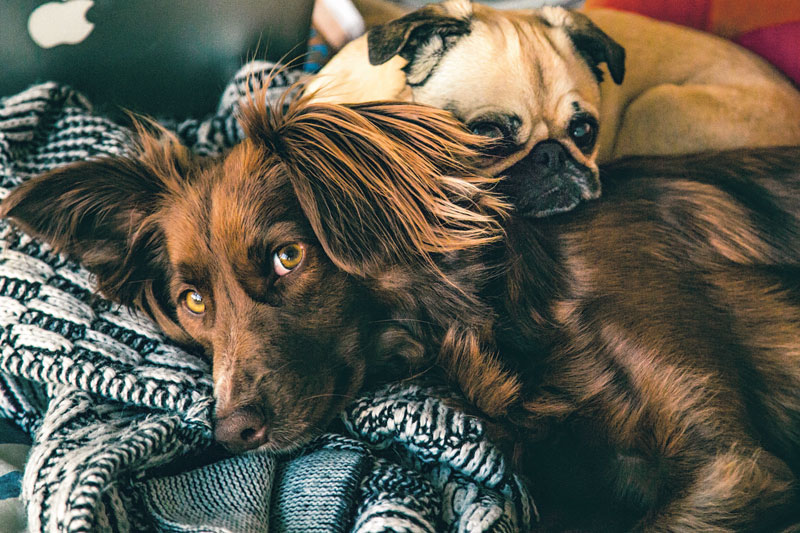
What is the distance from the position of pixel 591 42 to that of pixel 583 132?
0.27 m

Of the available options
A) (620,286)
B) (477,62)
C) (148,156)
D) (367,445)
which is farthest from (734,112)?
(148,156)

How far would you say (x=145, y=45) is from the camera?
172cm

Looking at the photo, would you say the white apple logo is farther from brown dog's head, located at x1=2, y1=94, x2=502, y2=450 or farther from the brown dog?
the brown dog

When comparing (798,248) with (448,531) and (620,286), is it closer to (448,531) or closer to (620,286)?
(620,286)

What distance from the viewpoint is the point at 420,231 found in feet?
4.07

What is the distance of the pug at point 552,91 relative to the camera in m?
1.54

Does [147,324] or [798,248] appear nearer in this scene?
[798,248]

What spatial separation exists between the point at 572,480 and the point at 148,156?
1.14 metres

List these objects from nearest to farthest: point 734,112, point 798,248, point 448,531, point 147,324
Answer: point 448,531 < point 798,248 < point 147,324 < point 734,112

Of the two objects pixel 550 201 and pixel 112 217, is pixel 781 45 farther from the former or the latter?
pixel 112 217

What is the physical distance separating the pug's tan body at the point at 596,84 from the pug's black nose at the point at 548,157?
1.0 inches

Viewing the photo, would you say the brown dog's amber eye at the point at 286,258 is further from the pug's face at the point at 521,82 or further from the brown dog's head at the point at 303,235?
the pug's face at the point at 521,82

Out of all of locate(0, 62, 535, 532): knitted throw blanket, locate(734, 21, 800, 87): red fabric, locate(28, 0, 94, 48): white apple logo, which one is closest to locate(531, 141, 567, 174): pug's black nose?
locate(0, 62, 535, 532): knitted throw blanket

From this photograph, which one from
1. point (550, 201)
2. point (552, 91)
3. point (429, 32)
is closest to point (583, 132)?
point (552, 91)
